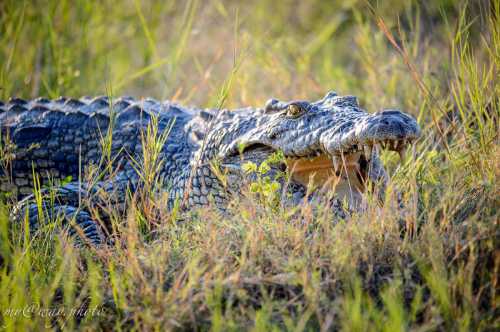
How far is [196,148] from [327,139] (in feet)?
3.91

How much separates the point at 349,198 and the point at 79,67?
141 inches

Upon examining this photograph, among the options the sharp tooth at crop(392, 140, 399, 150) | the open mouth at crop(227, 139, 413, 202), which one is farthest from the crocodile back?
the sharp tooth at crop(392, 140, 399, 150)

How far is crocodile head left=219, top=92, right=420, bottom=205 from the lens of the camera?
112 inches

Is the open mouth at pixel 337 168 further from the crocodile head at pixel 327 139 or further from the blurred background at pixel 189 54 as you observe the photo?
the blurred background at pixel 189 54

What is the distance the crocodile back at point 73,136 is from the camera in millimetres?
4234

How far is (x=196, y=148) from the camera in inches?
160

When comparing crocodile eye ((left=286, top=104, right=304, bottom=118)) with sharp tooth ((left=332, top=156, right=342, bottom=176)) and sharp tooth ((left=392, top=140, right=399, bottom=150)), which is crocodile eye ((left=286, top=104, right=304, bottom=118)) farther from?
sharp tooth ((left=392, top=140, right=399, bottom=150))

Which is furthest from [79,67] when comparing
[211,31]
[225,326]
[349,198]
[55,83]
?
[225,326]

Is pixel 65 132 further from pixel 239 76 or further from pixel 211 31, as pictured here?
pixel 211 31

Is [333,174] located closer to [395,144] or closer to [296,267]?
[395,144]

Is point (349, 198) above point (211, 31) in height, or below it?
below

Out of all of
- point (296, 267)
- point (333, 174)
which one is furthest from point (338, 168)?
point (296, 267)

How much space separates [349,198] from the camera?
3.13 m

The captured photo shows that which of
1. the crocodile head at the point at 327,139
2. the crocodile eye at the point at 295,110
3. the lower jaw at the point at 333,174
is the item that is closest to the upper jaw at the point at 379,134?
the crocodile head at the point at 327,139
